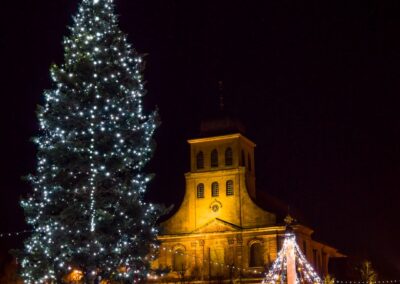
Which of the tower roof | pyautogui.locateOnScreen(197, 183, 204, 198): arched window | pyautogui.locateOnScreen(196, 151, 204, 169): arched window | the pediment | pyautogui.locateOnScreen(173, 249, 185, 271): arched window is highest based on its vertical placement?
the tower roof

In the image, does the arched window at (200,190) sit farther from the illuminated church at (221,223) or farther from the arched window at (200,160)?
the arched window at (200,160)

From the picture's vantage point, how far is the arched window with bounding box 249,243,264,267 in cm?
6369

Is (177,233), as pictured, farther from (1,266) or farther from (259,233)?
(1,266)

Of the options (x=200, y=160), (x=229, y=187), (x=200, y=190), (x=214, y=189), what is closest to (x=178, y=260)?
(x=200, y=190)

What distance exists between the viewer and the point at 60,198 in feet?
86.2

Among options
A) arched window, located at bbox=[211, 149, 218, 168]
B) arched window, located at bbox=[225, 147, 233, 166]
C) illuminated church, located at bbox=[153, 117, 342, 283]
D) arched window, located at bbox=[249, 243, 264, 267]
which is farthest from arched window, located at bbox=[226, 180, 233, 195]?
arched window, located at bbox=[249, 243, 264, 267]

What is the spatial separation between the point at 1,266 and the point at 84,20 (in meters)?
44.3

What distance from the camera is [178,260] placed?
6644cm

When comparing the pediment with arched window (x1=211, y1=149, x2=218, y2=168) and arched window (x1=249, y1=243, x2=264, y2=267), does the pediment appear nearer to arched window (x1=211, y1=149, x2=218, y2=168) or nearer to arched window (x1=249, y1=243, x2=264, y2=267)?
arched window (x1=249, y1=243, x2=264, y2=267)

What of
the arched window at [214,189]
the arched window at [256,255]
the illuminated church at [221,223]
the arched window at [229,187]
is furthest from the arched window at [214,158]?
the arched window at [256,255]

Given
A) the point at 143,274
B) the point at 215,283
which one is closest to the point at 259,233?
the point at 215,283

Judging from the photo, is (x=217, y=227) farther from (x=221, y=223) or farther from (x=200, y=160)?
(x=200, y=160)

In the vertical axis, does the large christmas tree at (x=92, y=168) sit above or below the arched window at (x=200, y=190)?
below

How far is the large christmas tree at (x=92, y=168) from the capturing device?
2588cm
